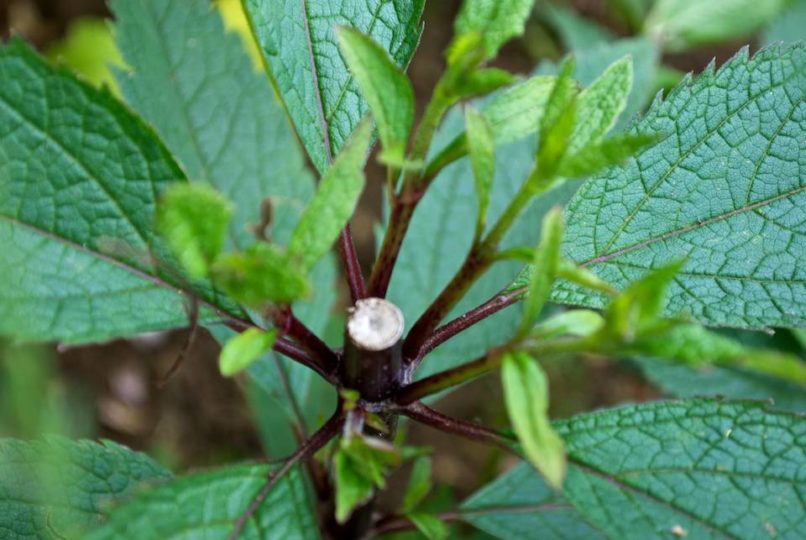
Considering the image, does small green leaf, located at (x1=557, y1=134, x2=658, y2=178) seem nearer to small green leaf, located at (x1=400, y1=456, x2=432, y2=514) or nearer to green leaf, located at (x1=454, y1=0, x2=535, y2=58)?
green leaf, located at (x1=454, y1=0, x2=535, y2=58)

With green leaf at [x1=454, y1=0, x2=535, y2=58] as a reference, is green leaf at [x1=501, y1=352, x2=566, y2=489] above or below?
below

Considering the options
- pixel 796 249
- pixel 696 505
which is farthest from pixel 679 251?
pixel 696 505

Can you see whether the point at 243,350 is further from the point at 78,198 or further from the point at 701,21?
the point at 701,21

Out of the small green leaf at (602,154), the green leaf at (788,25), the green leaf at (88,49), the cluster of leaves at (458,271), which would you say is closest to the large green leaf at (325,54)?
the cluster of leaves at (458,271)

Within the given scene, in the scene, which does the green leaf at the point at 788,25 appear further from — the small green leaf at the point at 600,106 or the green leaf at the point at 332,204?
the green leaf at the point at 332,204

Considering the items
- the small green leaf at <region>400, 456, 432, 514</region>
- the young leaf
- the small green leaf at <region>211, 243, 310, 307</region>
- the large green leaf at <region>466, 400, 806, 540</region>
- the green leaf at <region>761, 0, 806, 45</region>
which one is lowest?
the small green leaf at <region>400, 456, 432, 514</region>

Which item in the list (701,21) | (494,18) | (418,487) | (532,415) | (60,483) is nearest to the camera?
(532,415)

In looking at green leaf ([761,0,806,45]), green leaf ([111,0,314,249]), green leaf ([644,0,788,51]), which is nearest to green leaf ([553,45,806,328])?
green leaf ([111,0,314,249])

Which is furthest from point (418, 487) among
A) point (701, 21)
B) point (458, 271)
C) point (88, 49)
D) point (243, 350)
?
point (701, 21)

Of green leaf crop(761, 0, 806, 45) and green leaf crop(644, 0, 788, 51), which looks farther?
green leaf crop(644, 0, 788, 51)
